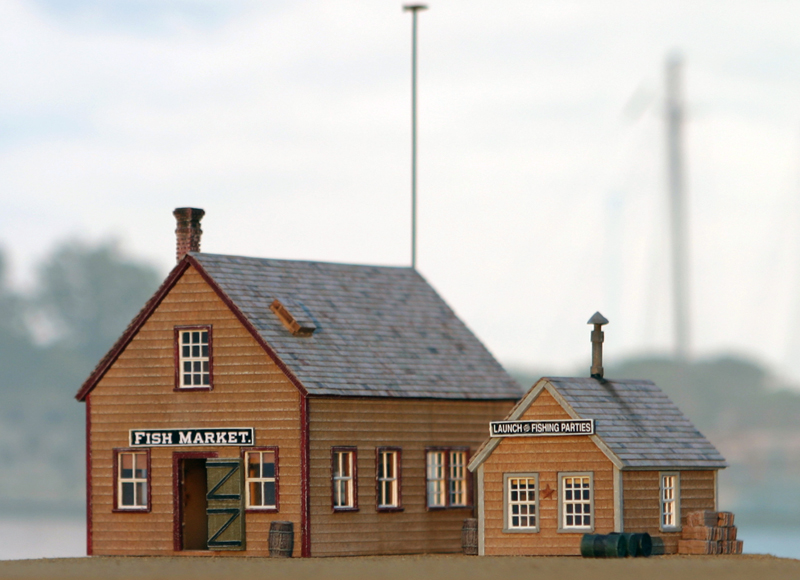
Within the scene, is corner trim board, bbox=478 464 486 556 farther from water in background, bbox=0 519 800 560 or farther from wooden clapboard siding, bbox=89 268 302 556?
water in background, bbox=0 519 800 560

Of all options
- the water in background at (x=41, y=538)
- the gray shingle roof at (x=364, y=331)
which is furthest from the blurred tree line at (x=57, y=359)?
the gray shingle roof at (x=364, y=331)

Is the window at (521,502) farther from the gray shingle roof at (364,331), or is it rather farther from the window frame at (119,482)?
the window frame at (119,482)

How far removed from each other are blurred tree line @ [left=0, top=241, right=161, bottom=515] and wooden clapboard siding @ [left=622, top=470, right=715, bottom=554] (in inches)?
4214

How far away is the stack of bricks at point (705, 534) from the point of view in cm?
4203

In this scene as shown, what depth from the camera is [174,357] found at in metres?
45.1

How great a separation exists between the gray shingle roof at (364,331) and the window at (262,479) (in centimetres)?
219

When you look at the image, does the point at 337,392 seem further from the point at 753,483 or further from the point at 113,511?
the point at 753,483

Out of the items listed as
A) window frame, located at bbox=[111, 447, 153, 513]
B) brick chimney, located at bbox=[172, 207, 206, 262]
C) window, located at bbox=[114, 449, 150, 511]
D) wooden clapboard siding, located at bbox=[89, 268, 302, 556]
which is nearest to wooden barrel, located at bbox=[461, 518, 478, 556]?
wooden clapboard siding, located at bbox=[89, 268, 302, 556]

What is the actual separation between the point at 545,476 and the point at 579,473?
88cm

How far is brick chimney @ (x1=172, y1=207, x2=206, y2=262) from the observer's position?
4716 cm

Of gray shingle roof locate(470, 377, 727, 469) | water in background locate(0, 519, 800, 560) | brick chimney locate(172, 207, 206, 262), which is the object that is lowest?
water in background locate(0, 519, 800, 560)

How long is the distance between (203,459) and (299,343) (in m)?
4.07

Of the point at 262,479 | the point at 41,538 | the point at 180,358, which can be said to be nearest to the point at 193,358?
the point at 180,358

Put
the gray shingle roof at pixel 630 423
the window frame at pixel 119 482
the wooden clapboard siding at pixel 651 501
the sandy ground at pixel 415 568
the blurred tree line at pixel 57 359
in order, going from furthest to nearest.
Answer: the blurred tree line at pixel 57 359 → the window frame at pixel 119 482 → the gray shingle roof at pixel 630 423 → the wooden clapboard siding at pixel 651 501 → the sandy ground at pixel 415 568
